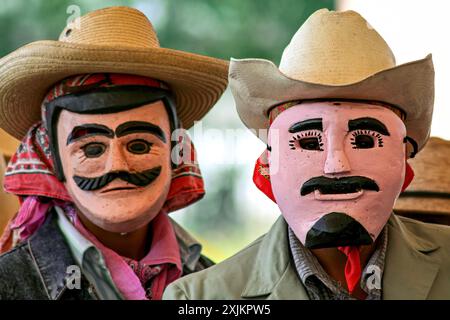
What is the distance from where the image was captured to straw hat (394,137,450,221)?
3.11 metres

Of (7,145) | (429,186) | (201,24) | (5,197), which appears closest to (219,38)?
(201,24)

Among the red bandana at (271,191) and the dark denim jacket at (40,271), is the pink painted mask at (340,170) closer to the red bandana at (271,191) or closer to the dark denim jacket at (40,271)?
the red bandana at (271,191)

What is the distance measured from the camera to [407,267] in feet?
Result: 7.49

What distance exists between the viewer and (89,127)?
2.87m

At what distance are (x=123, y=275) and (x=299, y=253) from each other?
848 mm

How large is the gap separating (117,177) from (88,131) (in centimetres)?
19

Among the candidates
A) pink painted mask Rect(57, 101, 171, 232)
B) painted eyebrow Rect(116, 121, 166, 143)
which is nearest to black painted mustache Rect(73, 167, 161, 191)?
pink painted mask Rect(57, 101, 171, 232)

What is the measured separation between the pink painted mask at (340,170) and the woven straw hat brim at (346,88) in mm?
39

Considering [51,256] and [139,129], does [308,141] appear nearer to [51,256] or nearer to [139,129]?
[139,129]

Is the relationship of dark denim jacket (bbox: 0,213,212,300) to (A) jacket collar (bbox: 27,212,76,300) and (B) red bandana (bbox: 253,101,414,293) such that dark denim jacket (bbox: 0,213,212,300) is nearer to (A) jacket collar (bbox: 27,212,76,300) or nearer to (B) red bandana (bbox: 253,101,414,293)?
(A) jacket collar (bbox: 27,212,76,300)

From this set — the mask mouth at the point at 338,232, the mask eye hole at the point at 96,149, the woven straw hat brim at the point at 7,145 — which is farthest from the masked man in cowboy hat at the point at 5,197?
the mask mouth at the point at 338,232

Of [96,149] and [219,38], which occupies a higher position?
[219,38]
